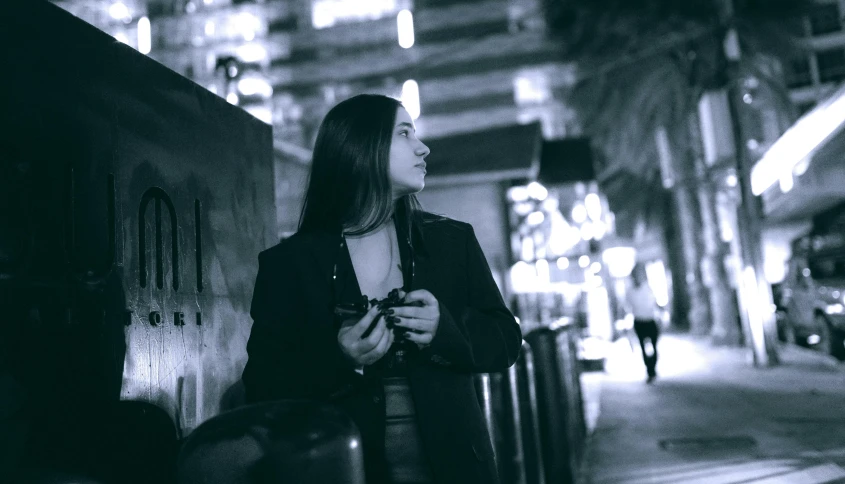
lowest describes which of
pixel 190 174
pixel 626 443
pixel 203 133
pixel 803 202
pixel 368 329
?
pixel 626 443

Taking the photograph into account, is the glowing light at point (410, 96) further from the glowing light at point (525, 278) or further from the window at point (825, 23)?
the window at point (825, 23)

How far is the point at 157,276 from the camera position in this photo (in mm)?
2199

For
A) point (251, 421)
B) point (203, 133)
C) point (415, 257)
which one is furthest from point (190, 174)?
point (251, 421)

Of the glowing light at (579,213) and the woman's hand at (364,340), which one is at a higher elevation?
the glowing light at (579,213)

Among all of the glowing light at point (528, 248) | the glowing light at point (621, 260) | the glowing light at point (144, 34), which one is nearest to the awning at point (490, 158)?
the glowing light at point (528, 248)

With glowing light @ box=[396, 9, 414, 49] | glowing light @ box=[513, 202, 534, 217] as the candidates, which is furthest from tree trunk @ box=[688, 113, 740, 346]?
glowing light @ box=[396, 9, 414, 49]

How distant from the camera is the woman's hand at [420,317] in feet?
4.92

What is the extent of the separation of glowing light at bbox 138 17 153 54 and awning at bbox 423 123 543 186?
53.7 feet

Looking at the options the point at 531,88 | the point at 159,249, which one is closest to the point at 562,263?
the point at 531,88

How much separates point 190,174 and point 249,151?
53 cm

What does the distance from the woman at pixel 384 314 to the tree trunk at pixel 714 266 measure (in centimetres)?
1915

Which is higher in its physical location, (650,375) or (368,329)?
(368,329)

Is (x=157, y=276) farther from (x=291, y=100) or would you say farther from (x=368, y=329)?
(x=291, y=100)

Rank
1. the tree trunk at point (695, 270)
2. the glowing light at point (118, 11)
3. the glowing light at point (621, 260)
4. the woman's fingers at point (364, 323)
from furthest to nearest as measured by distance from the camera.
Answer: the glowing light at point (621, 260)
the tree trunk at point (695, 270)
the glowing light at point (118, 11)
the woman's fingers at point (364, 323)
